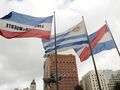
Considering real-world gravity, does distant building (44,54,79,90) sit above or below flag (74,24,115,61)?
above

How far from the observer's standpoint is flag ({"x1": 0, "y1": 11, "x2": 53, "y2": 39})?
61.0ft

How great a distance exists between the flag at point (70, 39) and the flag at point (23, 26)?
1531mm

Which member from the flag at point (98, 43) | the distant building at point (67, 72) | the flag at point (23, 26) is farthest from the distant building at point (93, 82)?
the flag at point (23, 26)

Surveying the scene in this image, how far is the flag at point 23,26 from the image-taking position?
61.0ft

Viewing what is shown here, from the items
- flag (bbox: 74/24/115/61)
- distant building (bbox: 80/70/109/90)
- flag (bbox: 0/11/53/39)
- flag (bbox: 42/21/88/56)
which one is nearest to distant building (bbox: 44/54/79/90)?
distant building (bbox: 80/70/109/90)

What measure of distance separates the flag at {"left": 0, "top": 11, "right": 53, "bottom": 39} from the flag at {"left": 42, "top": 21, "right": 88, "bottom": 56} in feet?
5.02

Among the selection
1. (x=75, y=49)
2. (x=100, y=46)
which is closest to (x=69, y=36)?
(x=75, y=49)

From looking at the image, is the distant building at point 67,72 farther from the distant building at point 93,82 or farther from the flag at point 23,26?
the flag at point 23,26

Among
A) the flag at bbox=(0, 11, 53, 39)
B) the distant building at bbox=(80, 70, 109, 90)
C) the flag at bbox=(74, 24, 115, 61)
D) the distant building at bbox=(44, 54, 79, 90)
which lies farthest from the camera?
the distant building at bbox=(80, 70, 109, 90)

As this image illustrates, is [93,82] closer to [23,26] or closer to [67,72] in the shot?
[67,72]

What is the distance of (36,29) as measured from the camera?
19.4 meters

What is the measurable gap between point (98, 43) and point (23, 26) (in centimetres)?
779

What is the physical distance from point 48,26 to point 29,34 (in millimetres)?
2056

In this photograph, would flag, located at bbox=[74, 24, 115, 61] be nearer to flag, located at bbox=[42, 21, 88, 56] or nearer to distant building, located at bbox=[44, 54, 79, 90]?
flag, located at bbox=[42, 21, 88, 56]
